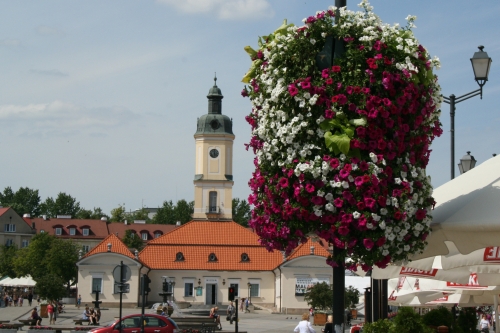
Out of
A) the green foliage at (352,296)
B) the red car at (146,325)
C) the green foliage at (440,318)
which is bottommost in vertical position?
the red car at (146,325)

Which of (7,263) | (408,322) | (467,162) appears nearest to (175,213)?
(7,263)

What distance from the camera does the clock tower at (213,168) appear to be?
87.7m

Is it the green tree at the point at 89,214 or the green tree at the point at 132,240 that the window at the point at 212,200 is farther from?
the green tree at the point at 89,214

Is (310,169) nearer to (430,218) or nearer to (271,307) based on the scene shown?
(430,218)

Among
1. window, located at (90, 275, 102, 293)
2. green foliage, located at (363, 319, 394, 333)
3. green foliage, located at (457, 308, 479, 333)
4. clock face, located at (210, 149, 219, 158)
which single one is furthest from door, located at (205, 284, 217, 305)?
green foliage, located at (363, 319, 394, 333)

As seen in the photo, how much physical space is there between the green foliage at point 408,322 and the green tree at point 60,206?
142082mm

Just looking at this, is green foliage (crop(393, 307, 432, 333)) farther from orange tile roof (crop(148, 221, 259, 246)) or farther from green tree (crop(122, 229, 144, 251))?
green tree (crop(122, 229, 144, 251))

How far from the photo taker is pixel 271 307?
73000 mm

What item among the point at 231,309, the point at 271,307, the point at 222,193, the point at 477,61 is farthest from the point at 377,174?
the point at 222,193

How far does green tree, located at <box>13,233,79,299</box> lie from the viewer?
7725cm

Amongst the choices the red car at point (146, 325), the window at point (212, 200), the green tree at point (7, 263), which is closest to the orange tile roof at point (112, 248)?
the window at point (212, 200)

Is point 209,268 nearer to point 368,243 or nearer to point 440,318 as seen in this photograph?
point 440,318

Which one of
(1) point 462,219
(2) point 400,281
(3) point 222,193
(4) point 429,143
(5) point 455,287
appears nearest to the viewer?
(1) point 462,219

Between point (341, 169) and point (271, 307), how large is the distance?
→ 216ft
